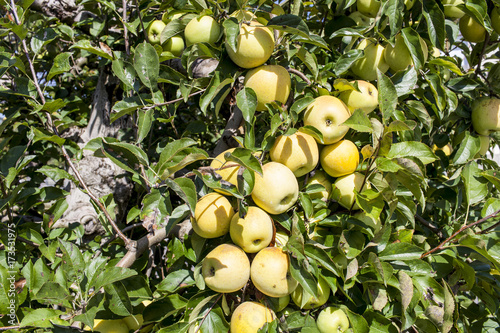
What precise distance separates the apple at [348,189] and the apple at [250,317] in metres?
0.42

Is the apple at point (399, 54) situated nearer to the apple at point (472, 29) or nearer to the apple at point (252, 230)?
the apple at point (472, 29)

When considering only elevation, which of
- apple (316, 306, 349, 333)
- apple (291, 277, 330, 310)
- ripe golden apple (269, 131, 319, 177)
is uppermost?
ripe golden apple (269, 131, 319, 177)

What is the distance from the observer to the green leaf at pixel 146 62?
1.21 m

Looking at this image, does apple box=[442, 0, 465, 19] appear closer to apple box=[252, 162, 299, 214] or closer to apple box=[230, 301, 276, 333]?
apple box=[252, 162, 299, 214]

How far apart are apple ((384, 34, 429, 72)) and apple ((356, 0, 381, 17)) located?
198mm

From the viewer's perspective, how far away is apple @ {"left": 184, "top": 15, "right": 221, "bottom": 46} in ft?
4.23

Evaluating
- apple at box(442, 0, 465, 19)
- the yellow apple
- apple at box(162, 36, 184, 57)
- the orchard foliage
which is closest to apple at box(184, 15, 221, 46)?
the orchard foliage

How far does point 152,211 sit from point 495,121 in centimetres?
143

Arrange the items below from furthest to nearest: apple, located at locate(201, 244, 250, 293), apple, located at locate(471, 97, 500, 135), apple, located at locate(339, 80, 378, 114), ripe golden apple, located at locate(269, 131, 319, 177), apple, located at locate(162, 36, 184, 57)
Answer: apple, located at locate(162, 36, 184, 57) → apple, located at locate(471, 97, 500, 135) → apple, located at locate(339, 80, 378, 114) → ripe golden apple, located at locate(269, 131, 319, 177) → apple, located at locate(201, 244, 250, 293)

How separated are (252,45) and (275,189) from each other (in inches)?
18.7

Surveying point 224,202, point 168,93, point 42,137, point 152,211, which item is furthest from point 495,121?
point 42,137

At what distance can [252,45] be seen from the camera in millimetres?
1111

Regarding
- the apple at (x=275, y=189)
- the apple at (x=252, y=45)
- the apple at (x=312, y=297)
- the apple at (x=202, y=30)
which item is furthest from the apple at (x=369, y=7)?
the apple at (x=312, y=297)

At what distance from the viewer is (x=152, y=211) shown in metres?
1.00
